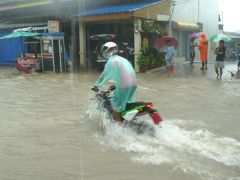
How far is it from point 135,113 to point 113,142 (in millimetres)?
665

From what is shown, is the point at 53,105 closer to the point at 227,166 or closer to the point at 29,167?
the point at 29,167

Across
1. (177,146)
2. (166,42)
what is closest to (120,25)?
(166,42)

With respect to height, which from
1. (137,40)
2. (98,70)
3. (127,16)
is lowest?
(98,70)

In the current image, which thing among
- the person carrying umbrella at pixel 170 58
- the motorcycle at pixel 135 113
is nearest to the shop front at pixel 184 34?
the person carrying umbrella at pixel 170 58

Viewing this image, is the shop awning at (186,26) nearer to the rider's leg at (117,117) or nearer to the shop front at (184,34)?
the shop front at (184,34)

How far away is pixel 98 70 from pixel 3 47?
8.13 meters

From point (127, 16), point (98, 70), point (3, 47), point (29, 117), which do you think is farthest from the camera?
point (3, 47)

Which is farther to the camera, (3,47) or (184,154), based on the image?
(3,47)

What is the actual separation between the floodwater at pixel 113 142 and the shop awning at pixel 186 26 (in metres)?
10.6

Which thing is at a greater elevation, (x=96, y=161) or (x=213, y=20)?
(x=213, y=20)

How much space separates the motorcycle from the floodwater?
125mm

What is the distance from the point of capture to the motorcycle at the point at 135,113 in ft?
20.7

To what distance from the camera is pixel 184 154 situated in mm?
5777

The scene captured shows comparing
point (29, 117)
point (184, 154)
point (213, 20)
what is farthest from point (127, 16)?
point (213, 20)
